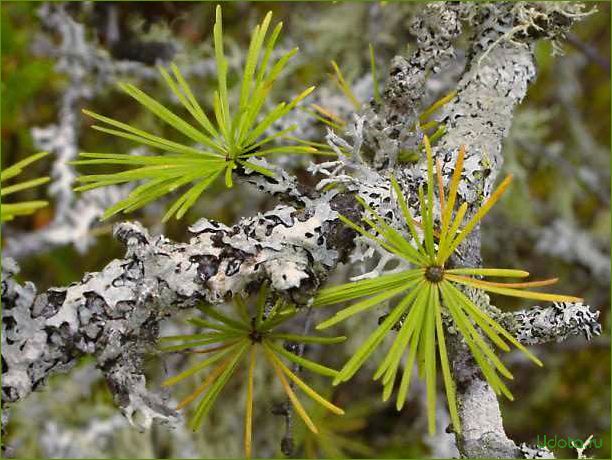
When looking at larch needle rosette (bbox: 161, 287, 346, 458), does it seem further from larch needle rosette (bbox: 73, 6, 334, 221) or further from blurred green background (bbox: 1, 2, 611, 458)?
blurred green background (bbox: 1, 2, 611, 458)

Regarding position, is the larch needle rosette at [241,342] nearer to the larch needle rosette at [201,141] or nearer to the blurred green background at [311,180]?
the larch needle rosette at [201,141]

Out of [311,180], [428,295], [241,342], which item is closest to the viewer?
[428,295]

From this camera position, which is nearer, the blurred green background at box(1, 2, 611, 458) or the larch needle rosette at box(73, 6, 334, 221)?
the larch needle rosette at box(73, 6, 334, 221)

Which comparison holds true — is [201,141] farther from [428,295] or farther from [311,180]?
[311,180]

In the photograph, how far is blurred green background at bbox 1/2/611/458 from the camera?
166 cm

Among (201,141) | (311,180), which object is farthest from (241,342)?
(311,180)

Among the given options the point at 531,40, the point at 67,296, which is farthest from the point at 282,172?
the point at 531,40

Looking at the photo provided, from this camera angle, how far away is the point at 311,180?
1.79m

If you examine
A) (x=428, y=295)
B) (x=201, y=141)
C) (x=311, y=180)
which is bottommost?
(x=428, y=295)

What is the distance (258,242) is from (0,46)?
115 cm

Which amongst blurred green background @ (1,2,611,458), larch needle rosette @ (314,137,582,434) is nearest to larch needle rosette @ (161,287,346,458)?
larch needle rosette @ (314,137,582,434)

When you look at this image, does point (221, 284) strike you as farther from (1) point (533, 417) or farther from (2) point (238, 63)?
(1) point (533, 417)

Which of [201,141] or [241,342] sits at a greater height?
[201,141]

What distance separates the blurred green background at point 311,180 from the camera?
5.45 ft
